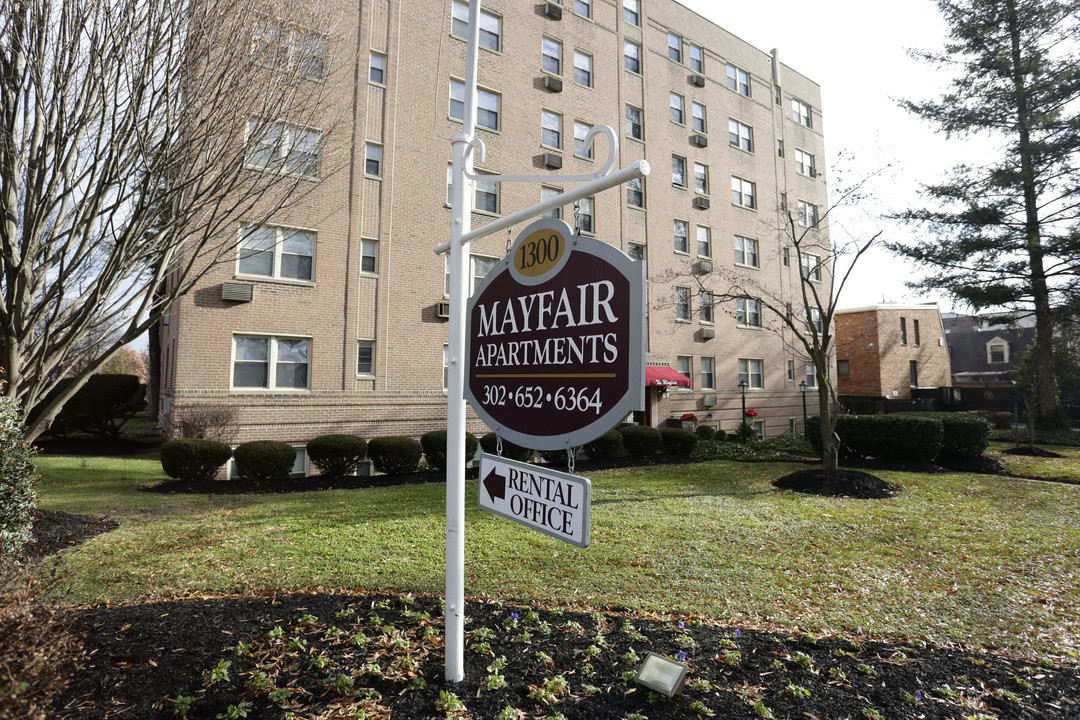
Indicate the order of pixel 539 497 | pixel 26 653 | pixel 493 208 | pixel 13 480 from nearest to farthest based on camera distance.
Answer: pixel 26 653 → pixel 539 497 → pixel 13 480 → pixel 493 208

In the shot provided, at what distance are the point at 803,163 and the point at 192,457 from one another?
2992 cm

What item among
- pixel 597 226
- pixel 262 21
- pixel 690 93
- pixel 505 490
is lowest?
pixel 505 490

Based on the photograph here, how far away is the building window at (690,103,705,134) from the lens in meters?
24.4

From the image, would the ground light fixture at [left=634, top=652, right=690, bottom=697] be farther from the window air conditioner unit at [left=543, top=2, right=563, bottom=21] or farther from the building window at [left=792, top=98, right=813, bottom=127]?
the building window at [left=792, top=98, right=813, bottom=127]

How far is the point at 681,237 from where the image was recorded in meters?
23.6

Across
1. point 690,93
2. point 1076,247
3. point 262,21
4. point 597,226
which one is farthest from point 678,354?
point 262,21

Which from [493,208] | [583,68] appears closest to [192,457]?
[493,208]

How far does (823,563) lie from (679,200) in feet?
64.7

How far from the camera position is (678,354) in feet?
73.9

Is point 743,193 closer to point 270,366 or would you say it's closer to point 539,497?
point 270,366

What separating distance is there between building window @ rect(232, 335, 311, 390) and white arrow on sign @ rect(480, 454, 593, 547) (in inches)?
516

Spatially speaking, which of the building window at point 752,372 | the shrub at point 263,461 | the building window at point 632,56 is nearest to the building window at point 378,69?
the building window at point 632,56

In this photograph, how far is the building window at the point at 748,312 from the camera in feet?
82.4

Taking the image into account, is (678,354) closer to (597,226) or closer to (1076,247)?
(597,226)
